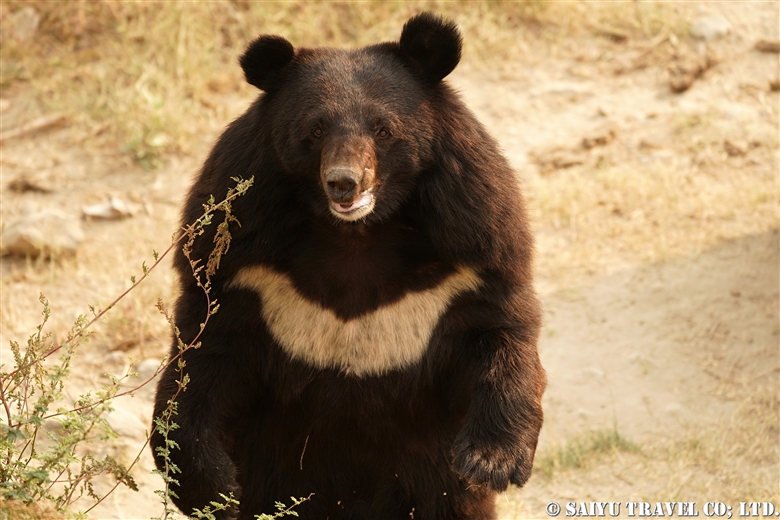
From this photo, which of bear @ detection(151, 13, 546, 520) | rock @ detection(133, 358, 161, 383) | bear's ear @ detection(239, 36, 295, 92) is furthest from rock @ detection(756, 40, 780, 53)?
bear's ear @ detection(239, 36, 295, 92)

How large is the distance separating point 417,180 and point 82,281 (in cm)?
364

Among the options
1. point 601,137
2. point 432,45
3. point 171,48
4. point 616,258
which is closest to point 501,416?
point 432,45

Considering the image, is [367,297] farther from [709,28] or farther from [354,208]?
[709,28]

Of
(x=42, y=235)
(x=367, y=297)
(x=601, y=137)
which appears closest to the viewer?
(x=367, y=297)

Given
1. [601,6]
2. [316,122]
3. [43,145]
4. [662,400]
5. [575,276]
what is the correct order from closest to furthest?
[316,122] < [662,400] < [575,276] < [43,145] < [601,6]

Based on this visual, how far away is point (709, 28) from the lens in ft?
31.9

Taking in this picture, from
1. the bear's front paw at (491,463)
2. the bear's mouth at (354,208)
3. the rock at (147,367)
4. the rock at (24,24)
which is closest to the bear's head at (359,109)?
the bear's mouth at (354,208)

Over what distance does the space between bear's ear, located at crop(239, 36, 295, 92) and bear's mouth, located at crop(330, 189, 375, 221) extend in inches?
23.9

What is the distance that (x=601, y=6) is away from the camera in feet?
33.0

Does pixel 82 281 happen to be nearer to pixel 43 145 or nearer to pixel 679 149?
pixel 43 145

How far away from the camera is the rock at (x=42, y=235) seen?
23.2 ft

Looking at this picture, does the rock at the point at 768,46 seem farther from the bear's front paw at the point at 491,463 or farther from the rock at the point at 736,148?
the bear's front paw at the point at 491,463

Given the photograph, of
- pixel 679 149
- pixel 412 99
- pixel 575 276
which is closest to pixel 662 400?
pixel 575 276

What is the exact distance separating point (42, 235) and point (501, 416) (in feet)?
13.6
